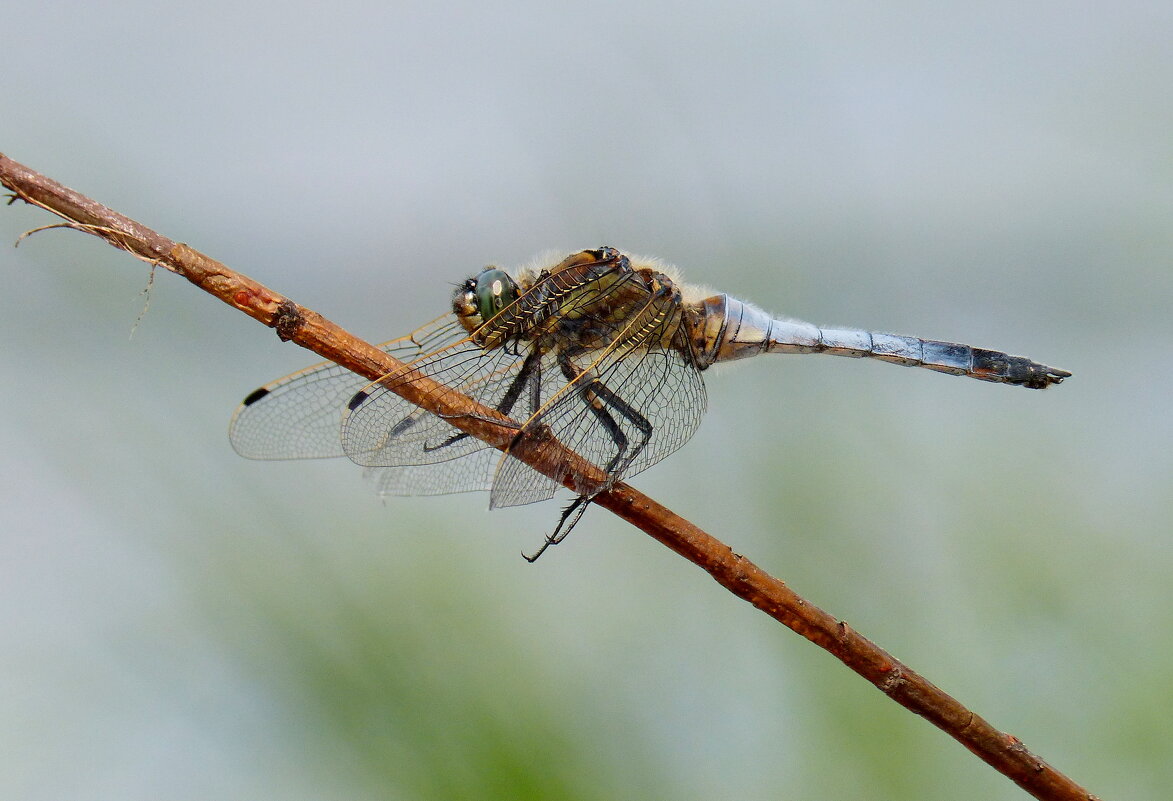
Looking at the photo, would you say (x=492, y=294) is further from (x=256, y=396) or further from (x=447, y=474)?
(x=256, y=396)

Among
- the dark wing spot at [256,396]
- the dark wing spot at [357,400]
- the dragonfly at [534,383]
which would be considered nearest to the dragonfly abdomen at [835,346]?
the dragonfly at [534,383]

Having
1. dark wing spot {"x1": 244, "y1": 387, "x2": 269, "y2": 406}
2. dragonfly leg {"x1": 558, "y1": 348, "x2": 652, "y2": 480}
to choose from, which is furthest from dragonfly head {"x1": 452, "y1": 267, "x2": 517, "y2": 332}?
dark wing spot {"x1": 244, "y1": 387, "x2": 269, "y2": 406}

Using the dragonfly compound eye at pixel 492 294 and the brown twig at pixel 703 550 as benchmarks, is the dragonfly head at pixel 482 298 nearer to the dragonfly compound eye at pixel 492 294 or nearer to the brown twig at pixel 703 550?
the dragonfly compound eye at pixel 492 294

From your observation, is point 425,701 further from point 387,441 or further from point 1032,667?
point 1032,667

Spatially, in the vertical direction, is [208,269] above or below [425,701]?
above

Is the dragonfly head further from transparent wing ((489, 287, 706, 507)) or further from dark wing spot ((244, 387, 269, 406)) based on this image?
dark wing spot ((244, 387, 269, 406))

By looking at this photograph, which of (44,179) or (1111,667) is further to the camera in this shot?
(1111,667)

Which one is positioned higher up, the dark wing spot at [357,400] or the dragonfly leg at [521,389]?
the dragonfly leg at [521,389]

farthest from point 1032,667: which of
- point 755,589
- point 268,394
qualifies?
point 268,394
